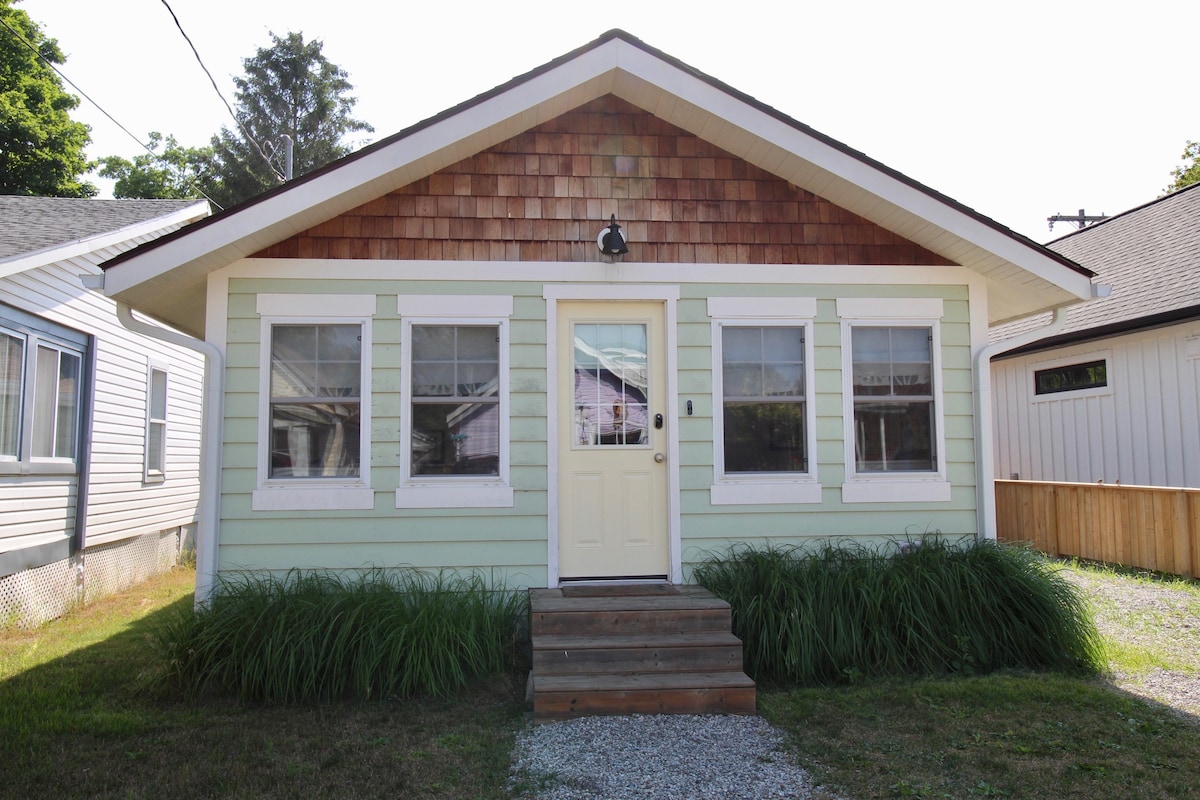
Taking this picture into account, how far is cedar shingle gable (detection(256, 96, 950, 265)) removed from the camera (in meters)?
6.19

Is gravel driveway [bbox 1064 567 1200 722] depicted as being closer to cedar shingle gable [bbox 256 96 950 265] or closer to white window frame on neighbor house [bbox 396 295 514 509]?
cedar shingle gable [bbox 256 96 950 265]

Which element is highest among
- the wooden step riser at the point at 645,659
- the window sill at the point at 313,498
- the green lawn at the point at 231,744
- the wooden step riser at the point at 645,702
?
the window sill at the point at 313,498

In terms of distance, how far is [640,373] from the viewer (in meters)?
6.41

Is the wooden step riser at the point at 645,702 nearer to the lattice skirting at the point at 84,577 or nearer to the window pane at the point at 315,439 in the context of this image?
the window pane at the point at 315,439

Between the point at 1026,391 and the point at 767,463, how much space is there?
829 cm

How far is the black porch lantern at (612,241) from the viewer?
20.1 feet

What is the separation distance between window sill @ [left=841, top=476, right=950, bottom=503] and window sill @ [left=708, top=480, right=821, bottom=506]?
0.89 ft

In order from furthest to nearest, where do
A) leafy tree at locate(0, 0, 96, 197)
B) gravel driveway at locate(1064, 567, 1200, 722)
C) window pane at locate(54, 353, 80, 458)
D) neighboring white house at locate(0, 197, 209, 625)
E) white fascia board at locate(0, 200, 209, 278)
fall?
leafy tree at locate(0, 0, 96, 197)
window pane at locate(54, 353, 80, 458)
neighboring white house at locate(0, 197, 209, 625)
white fascia board at locate(0, 200, 209, 278)
gravel driveway at locate(1064, 567, 1200, 722)

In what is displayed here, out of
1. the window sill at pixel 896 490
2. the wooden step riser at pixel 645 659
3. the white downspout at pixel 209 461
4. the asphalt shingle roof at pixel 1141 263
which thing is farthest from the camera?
the asphalt shingle roof at pixel 1141 263

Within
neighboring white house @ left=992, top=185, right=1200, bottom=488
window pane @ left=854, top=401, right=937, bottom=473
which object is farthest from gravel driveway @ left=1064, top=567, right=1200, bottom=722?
neighboring white house @ left=992, top=185, right=1200, bottom=488

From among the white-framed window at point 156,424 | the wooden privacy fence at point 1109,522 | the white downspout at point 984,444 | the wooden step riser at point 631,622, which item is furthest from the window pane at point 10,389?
the wooden privacy fence at point 1109,522

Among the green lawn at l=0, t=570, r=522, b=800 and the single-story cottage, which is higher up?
the single-story cottage

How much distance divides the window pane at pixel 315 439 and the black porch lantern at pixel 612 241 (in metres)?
2.13

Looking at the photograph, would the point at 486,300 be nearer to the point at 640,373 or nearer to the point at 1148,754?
the point at 640,373
